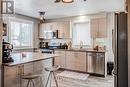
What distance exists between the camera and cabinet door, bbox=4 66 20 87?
2607mm

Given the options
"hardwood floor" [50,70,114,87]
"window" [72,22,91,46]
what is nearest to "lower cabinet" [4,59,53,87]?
"hardwood floor" [50,70,114,87]

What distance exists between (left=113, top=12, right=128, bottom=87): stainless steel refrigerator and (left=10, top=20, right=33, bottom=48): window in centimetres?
472

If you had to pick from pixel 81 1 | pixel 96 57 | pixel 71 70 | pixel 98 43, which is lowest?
pixel 71 70

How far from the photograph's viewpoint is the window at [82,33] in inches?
258

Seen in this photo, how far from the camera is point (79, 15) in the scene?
21.4 feet

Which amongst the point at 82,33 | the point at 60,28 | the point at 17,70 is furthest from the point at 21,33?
the point at 17,70

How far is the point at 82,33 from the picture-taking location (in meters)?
6.73

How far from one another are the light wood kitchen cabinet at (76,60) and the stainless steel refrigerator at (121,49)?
3292mm

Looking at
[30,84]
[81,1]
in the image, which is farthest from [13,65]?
[81,1]

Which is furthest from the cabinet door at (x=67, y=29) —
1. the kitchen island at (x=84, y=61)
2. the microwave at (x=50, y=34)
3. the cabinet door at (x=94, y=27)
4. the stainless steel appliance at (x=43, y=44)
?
the stainless steel appliance at (x=43, y=44)

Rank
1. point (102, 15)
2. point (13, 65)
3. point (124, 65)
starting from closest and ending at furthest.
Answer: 1. point (124, 65)
2. point (13, 65)
3. point (102, 15)

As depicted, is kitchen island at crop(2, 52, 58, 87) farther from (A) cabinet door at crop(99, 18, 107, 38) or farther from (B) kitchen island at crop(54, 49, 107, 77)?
(A) cabinet door at crop(99, 18, 107, 38)

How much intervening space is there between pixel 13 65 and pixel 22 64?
0.99 feet

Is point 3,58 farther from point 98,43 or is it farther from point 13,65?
point 98,43
